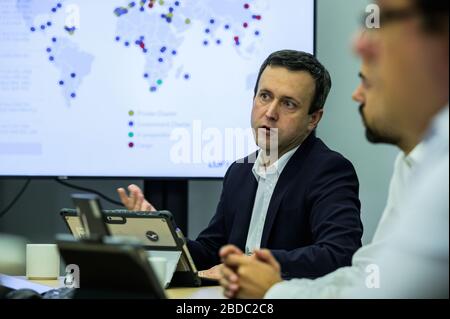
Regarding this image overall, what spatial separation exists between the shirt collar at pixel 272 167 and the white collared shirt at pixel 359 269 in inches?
33.7

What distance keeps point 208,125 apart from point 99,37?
592 mm

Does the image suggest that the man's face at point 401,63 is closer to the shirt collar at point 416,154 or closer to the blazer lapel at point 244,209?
the shirt collar at point 416,154

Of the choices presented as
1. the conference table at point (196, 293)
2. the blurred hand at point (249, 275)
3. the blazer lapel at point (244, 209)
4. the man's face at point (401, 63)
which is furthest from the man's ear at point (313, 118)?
the man's face at point (401, 63)

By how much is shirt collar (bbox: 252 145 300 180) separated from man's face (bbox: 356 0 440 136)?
1590 mm

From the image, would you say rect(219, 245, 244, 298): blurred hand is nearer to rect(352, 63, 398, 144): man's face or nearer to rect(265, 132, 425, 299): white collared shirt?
rect(265, 132, 425, 299): white collared shirt

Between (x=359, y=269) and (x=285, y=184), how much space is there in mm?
805

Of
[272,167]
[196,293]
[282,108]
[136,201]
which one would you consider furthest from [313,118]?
[196,293]

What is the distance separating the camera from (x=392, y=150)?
133 inches

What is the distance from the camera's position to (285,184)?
2.72 metres

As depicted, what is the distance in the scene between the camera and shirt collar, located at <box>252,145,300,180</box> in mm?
2814

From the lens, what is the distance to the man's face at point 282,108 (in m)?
2.80

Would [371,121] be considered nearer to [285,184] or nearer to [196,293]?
[196,293]

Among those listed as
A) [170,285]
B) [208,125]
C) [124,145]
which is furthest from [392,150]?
[170,285]

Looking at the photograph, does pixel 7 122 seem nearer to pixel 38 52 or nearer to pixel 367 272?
pixel 38 52
